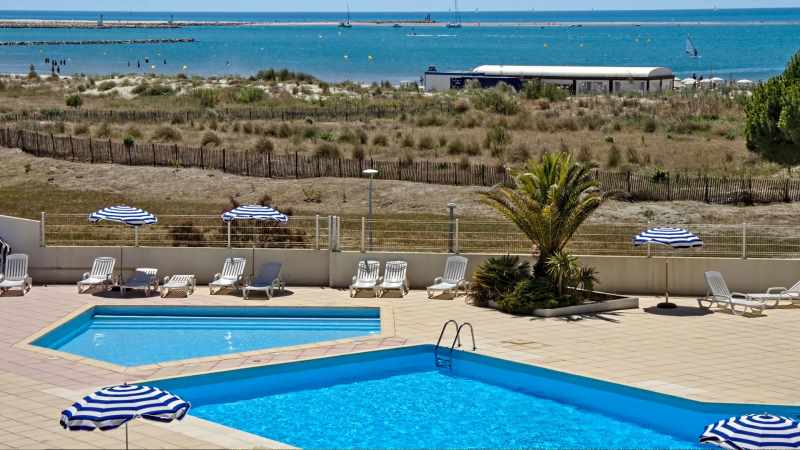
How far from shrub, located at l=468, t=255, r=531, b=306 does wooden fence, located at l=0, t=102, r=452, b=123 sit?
35056mm

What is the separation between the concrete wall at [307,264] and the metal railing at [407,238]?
34 cm

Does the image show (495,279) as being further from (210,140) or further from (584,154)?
(210,140)

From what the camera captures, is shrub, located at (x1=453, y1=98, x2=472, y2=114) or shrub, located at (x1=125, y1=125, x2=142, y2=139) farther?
shrub, located at (x1=453, y1=98, x2=472, y2=114)

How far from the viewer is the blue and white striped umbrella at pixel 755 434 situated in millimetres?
11750

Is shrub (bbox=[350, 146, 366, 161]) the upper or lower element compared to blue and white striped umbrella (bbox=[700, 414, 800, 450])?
upper

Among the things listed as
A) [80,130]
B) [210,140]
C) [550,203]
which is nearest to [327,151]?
[210,140]

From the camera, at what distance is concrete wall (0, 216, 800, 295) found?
79.6 ft

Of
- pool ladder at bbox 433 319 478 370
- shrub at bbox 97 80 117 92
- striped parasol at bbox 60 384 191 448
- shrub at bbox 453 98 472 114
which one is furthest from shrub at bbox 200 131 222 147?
striped parasol at bbox 60 384 191 448

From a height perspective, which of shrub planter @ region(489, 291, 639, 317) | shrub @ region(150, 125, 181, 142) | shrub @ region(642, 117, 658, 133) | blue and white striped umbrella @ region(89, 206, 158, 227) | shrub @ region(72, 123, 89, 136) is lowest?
shrub planter @ region(489, 291, 639, 317)

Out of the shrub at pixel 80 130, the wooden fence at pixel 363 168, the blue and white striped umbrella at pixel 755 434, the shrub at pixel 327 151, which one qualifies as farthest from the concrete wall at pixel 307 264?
the shrub at pixel 80 130

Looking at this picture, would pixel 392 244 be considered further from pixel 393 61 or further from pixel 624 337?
pixel 393 61

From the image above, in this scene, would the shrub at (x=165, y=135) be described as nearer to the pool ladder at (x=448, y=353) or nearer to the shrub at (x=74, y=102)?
the shrub at (x=74, y=102)

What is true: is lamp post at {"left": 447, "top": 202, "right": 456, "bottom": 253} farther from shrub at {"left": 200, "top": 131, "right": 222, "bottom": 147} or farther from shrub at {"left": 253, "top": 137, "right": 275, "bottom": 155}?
shrub at {"left": 200, "top": 131, "right": 222, "bottom": 147}

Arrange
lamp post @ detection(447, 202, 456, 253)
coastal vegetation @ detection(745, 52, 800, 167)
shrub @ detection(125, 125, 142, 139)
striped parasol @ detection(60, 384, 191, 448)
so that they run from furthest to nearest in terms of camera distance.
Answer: shrub @ detection(125, 125, 142, 139), coastal vegetation @ detection(745, 52, 800, 167), lamp post @ detection(447, 202, 456, 253), striped parasol @ detection(60, 384, 191, 448)
